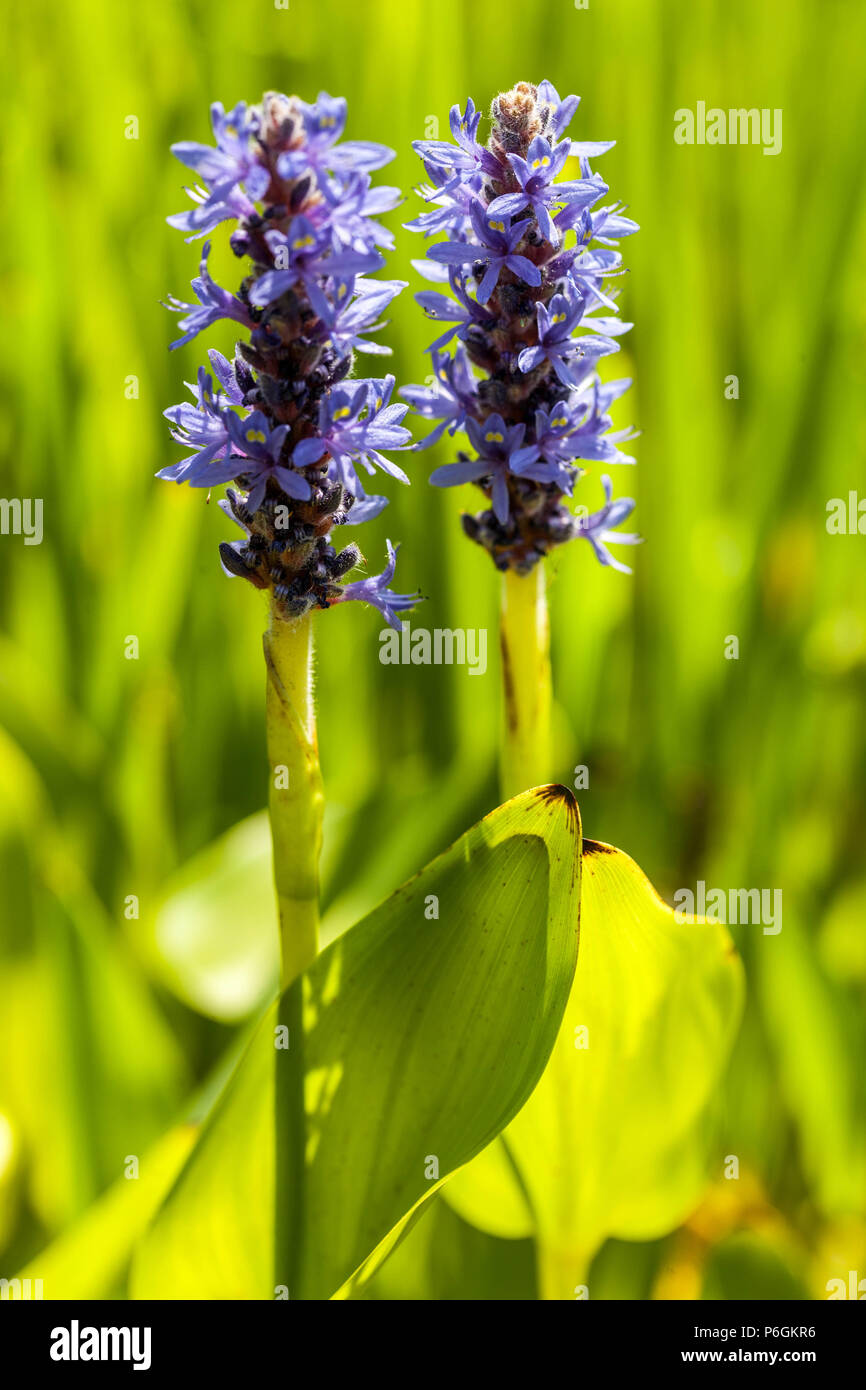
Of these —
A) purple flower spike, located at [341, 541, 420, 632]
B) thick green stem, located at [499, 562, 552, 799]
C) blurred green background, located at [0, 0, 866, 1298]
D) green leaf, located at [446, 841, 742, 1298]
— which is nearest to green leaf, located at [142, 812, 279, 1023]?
blurred green background, located at [0, 0, 866, 1298]

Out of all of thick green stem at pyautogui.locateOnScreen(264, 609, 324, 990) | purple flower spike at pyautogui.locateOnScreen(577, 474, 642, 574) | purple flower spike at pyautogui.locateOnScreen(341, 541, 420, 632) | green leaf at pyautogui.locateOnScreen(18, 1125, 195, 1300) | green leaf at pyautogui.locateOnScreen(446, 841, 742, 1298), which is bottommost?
green leaf at pyautogui.locateOnScreen(18, 1125, 195, 1300)

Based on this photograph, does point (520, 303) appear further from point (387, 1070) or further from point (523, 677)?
point (387, 1070)

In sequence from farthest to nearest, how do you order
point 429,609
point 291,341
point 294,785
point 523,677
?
point 429,609 < point 523,677 < point 294,785 < point 291,341

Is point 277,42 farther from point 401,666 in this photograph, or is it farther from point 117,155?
point 401,666

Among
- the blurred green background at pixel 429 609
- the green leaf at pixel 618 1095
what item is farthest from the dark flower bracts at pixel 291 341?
the blurred green background at pixel 429 609

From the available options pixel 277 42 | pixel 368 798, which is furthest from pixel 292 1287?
pixel 277 42

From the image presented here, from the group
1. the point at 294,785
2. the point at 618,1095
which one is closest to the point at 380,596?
the point at 294,785

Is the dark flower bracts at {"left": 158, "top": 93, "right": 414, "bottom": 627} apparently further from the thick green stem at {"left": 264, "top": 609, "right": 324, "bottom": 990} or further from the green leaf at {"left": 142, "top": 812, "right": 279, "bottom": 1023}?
the green leaf at {"left": 142, "top": 812, "right": 279, "bottom": 1023}
